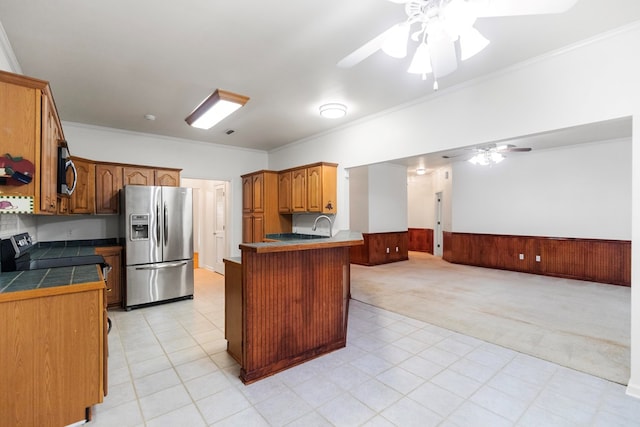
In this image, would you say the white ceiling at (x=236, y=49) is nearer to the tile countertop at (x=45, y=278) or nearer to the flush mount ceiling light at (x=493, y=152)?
the tile countertop at (x=45, y=278)

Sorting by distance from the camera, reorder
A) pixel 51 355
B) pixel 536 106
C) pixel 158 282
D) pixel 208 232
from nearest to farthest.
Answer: pixel 51 355
pixel 536 106
pixel 158 282
pixel 208 232

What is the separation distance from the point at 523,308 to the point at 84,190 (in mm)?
6420

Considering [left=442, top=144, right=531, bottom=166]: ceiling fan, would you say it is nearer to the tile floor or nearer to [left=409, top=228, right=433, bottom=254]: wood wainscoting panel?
the tile floor

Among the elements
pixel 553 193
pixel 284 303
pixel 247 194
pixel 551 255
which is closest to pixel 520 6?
pixel 284 303

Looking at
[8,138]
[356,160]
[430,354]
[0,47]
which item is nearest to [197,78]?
[0,47]

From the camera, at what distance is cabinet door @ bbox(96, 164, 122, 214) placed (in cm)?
440

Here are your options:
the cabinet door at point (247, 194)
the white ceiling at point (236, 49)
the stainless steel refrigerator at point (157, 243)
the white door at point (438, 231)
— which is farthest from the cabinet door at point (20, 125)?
the white door at point (438, 231)

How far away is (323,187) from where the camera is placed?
4.92m

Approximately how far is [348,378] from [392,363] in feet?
1.54

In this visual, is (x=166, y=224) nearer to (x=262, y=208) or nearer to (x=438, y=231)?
(x=262, y=208)

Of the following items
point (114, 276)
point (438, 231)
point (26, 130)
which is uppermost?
point (26, 130)

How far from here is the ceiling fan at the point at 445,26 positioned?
1.44m

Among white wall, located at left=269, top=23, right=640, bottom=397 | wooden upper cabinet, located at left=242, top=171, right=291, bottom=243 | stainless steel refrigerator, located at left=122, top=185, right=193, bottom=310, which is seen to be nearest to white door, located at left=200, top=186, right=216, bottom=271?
wooden upper cabinet, located at left=242, top=171, right=291, bottom=243

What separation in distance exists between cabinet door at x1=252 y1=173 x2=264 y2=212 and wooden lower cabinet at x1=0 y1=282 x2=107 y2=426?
4.06 meters
